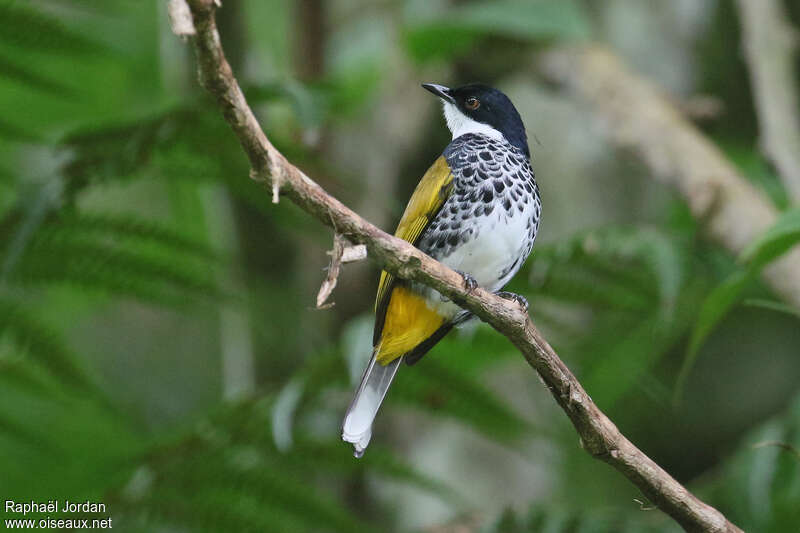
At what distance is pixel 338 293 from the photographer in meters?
4.02

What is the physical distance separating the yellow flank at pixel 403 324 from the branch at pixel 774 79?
1740 millimetres

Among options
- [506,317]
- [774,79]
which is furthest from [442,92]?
[774,79]

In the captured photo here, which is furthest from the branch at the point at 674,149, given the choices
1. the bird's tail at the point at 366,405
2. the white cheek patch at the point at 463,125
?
the bird's tail at the point at 366,405

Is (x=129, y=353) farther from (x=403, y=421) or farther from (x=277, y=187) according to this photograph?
(x=277, y=187)

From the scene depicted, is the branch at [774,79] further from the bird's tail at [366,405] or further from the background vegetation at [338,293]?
the bird's tail at [366,405]

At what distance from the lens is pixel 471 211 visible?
2.20 meters

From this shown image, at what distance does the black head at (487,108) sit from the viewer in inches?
96.3

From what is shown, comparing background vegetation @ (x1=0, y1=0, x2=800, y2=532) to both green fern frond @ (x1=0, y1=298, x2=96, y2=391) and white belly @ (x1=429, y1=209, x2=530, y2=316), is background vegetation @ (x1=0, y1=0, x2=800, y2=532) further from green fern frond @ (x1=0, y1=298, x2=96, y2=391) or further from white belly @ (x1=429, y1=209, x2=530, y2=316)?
white belly @ (x1=429, y1=209, x2=530, y2=316)

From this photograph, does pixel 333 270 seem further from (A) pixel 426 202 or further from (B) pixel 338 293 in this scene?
(B) pixel 338 293

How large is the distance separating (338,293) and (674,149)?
1562 millimetres

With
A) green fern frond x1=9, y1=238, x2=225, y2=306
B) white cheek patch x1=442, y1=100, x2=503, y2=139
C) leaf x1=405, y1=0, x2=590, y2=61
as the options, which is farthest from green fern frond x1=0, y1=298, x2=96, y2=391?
leaf x1=405, y1=0, x2=590, y2=61

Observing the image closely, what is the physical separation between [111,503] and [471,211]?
1.51 m

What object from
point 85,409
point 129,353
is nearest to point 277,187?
point 85,409

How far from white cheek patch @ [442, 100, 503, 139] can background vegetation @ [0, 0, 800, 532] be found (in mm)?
380
